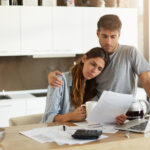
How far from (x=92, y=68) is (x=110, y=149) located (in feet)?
2.49

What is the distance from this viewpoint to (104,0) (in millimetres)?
4797

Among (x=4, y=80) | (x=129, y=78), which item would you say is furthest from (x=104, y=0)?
(x=129, y=78)

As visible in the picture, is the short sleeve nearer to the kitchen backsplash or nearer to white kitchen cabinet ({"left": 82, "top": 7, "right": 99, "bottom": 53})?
white kitchen cabinet ({"left": 82, "top": 7, "right": 99, "bottom": 53})

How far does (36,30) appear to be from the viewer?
4.21m

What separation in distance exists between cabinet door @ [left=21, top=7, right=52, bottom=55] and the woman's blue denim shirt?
2.01m

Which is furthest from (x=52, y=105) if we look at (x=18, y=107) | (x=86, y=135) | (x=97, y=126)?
(x=18, y=107)

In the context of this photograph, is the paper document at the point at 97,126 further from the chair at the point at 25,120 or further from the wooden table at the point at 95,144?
the chair at the point at 25,120

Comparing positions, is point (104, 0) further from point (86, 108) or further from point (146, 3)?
point (86, 108)

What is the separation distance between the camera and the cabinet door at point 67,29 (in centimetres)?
431

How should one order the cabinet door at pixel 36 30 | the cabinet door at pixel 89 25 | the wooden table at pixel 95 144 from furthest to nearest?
1. the cabinet door at pixel 89 25
2. the cabinet door at pixel 36 30
3. the wooden table at pixel 95 144

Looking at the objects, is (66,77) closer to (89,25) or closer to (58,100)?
(58,100)

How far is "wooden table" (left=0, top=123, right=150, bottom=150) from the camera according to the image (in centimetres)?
151

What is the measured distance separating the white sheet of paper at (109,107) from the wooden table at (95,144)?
210 mm

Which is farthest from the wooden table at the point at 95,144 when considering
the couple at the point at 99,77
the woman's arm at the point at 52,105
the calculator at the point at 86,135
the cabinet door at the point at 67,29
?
the cabinet door at the point at 67,29
